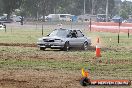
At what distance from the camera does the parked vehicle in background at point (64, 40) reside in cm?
2623

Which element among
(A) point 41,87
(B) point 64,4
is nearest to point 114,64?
(A) point 41,87

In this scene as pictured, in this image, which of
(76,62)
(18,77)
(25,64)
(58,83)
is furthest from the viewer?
(76,62)

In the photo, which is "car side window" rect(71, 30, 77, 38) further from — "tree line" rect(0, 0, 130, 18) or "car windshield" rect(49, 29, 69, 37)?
"tree line" rect(0, 0, 130, 18)

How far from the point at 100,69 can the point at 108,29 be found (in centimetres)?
4557

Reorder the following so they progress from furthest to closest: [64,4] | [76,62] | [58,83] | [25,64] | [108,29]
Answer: [64,4] < [108,29] < [76,62] < [25,64] < [58,83]

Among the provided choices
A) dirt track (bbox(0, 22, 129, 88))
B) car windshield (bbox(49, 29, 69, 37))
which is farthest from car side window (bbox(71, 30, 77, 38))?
dirt track (bbox(0, 22, 129, 88))

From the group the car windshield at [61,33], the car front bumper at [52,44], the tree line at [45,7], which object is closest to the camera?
the car front bumper at [52,44]

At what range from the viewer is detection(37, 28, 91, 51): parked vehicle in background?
86.1 ft

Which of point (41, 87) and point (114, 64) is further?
point (114, 64)

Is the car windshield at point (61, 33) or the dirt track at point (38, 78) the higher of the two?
the car windshield at point (61, 33)

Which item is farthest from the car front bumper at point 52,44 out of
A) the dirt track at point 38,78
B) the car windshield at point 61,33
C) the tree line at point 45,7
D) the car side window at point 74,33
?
the tree line at point 45,7

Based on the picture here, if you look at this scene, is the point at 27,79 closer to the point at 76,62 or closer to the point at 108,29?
the point at 76,62

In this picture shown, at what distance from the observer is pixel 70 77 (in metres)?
14.2

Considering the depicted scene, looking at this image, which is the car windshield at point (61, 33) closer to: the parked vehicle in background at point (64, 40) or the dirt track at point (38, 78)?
the parked vehicle in background at point (64, 40)
